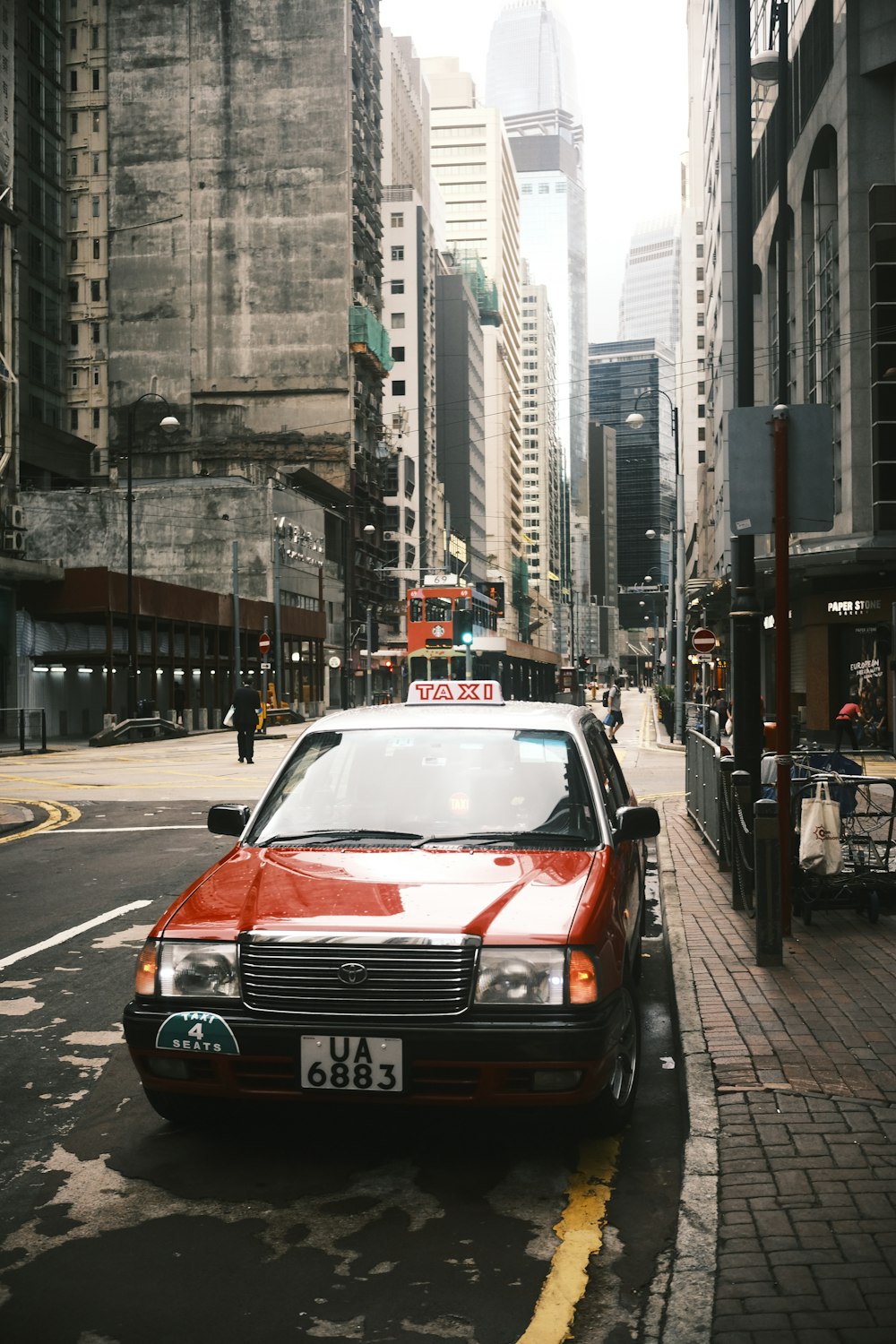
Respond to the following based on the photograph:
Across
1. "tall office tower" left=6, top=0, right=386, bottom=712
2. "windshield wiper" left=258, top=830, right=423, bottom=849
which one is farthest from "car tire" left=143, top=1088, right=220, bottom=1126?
"tall office tower" left=6, top=0, right=386, bottom=712

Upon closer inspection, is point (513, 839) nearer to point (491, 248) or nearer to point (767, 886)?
point (767, 886)

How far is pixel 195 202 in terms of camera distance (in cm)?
7831

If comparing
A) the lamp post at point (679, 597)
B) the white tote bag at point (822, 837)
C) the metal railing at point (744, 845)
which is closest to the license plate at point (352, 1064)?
the white tote bag at point (822, 837)

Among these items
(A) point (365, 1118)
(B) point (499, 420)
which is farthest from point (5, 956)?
(B) point (499, 420)

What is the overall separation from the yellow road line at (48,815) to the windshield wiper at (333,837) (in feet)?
34.0

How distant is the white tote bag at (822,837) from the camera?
8172 mm

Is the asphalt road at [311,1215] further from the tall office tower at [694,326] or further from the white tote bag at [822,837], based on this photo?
the tall office tower at [694,326]

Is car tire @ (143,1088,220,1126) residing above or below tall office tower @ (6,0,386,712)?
below

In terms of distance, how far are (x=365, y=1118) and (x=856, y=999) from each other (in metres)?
2.57

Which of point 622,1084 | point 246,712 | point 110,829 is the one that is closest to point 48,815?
point 110,829

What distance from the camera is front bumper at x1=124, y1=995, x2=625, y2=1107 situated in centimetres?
429

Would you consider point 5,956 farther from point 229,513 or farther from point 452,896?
point 229,513

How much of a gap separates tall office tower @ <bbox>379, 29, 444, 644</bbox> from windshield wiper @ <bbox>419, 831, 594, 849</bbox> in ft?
302

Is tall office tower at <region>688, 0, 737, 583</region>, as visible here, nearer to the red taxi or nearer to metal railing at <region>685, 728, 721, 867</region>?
metal railing at <region>685, 728, 721, 867</region>
